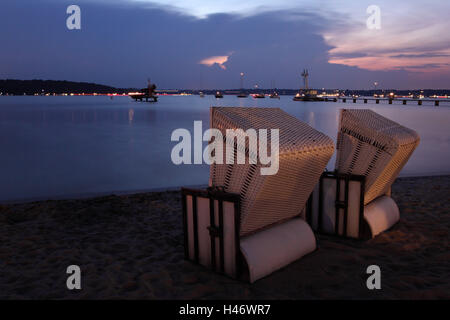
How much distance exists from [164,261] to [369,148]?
134 inches

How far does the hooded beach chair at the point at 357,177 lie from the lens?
5.36 m

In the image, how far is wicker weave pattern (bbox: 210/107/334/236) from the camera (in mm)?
3969

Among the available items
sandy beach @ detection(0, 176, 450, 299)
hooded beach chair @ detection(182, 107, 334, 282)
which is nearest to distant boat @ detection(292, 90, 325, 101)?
sandy beach @ detection(0, 176, 450, 299)

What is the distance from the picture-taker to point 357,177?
5.34 meters

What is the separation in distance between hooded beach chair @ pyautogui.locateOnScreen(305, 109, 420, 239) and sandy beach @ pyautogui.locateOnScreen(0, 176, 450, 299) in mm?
253

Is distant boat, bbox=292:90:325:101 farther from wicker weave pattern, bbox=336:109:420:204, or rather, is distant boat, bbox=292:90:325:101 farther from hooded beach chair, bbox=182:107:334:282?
hooded beach chair, bbox=182:107:334:282
